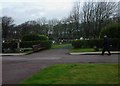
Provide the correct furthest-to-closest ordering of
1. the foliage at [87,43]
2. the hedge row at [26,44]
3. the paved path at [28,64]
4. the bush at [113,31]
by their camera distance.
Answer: the hedge row at [26,44] → the foliage at [87,43] → the bush at [113,31] → the paved path at [28,64]

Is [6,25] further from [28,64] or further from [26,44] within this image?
[28,64]

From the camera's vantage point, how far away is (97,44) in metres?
38.7

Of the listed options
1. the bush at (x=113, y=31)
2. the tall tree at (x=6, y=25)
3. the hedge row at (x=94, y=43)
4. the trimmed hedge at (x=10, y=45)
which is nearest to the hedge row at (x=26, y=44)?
the trimmed hedge at (x=10, y=45)

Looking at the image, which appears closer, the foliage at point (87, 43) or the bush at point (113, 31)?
the bush at point (113, 31)

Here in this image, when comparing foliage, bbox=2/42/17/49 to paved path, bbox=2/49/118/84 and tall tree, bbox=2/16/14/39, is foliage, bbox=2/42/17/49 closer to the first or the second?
paved path, bbox=2/49/118/84

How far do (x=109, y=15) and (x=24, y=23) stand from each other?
40.0 m

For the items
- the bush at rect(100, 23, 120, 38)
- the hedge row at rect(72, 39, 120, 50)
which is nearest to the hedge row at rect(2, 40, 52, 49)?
the hedge row at rect(72, 39, 120, 50)

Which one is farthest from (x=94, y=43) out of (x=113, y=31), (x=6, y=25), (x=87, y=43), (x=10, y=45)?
(x=6, y=25)

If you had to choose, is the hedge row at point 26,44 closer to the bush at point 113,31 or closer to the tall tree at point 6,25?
the bush at point 113,31

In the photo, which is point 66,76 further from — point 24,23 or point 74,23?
point 24,23

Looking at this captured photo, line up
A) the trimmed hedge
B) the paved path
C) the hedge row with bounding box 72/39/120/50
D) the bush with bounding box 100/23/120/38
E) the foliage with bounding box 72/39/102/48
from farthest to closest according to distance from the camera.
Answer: the trimmed hedge < the foliage with bounding box 72/39/102/48 < the bush with bounding box 100/23/120/38 < the hedge row with bounding box 72/39/120/50 < the paved path

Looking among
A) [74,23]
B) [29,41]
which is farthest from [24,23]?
[29,41]

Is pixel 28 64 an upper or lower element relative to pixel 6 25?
lower

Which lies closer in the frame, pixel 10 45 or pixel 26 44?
pixel 10 45
